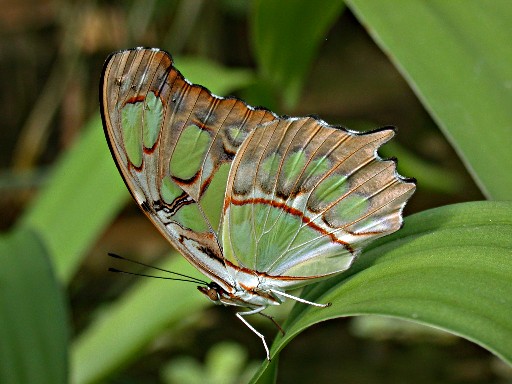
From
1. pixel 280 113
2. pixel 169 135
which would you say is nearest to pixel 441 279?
pixel 169 135

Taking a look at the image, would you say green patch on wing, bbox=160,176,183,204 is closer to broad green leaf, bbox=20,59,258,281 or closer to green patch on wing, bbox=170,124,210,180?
green patch on wing, bbox=170,124,210,180

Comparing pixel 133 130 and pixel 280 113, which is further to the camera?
pixel 280 113

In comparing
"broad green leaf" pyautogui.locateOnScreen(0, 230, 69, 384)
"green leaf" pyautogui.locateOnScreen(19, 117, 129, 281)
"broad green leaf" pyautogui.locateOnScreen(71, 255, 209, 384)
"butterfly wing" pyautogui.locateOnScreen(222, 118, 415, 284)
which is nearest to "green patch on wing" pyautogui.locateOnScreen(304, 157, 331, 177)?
"butterfly wing" pyautogui.locateOnScreen(222, 118, 415, 284)

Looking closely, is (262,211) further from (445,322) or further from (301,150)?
(445,322)

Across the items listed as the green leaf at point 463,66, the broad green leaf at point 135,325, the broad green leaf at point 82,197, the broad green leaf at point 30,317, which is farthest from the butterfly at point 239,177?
the broad green leaf at point 82,197

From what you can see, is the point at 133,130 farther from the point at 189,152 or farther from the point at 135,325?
the point at 135,325

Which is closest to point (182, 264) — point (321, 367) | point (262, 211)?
point (262, 211)

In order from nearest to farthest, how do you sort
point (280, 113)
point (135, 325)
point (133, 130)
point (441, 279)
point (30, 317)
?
point (441, 279) → point (133, 130) → point (30, 317) → point (135, 325) → point (280, 113)
